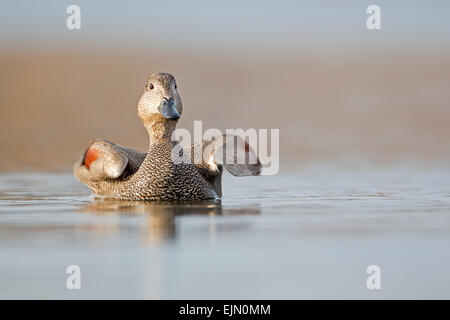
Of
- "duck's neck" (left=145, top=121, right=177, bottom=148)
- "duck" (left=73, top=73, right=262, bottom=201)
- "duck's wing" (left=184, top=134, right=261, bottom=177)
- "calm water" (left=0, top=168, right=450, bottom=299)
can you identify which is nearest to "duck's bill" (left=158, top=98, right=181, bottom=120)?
"duck" (left=73, top=73, right=262, bottom=201)

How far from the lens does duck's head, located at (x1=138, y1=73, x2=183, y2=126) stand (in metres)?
10.4

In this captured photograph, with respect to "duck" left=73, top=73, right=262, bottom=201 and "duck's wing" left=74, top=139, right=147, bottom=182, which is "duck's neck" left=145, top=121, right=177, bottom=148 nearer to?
"duck" left=73, top=73, right=262, bottom=201

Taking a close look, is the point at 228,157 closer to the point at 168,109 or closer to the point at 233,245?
the point at 168,109

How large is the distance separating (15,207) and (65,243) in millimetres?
2626

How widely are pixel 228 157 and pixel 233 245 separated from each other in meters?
3.51

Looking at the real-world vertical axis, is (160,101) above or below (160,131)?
above

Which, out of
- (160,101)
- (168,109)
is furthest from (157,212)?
(160,101)

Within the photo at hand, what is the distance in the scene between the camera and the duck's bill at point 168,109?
10.3m

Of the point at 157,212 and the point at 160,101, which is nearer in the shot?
the point at 157,212

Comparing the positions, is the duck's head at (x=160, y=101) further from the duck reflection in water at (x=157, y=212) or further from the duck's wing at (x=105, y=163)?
the duck reflection in water at (x=157, y=212)

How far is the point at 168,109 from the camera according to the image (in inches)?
411

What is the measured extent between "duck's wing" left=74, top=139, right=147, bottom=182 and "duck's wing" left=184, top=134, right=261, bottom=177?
0.64 meters

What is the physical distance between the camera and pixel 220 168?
Answer: 11406mm
